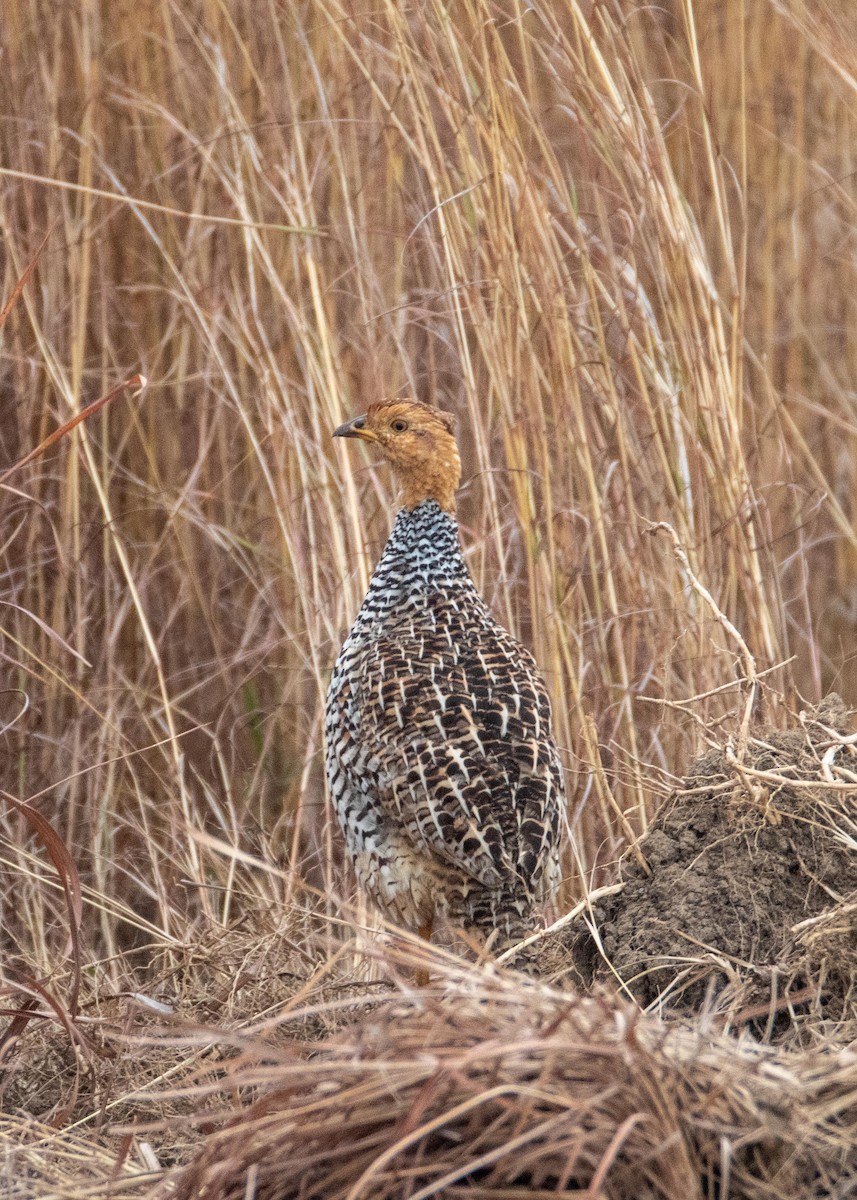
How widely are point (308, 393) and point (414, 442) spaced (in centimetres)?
48

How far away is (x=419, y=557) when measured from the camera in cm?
360

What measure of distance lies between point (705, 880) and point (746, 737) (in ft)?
0.81

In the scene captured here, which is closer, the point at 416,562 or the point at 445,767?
the point at 445,767

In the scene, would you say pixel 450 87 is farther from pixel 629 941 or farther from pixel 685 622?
pixel 629 941

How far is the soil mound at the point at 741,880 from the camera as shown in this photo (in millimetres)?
2574

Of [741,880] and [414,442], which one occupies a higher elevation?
[414,442]

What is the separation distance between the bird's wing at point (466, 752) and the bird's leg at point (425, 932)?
0.60 feet

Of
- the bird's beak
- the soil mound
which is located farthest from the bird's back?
the bird's beak

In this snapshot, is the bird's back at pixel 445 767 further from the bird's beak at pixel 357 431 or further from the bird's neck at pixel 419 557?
the bird's beak at pixel 357 431

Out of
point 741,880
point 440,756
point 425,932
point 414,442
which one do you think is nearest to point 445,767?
point 440,756

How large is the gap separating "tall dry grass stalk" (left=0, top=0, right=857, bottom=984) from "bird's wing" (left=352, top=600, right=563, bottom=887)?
0.34 metres

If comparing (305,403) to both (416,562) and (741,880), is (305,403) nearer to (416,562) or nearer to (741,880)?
(416,562)

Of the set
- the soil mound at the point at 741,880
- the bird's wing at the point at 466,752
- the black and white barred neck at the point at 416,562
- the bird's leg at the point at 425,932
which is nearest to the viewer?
the soil mound at the point at 741,880

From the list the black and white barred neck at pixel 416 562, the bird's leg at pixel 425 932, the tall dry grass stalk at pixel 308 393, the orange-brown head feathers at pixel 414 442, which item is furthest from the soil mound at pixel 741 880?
the orange-brown head feathers at pixel 414 442
